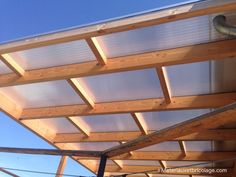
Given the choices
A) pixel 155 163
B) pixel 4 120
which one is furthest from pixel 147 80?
pixel 4 120

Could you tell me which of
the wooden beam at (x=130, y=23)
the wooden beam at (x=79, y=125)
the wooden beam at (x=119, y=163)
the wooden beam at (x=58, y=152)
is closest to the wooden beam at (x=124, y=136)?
the wooden beam at (x=79, y=125)

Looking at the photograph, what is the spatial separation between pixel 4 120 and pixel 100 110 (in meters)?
3.47

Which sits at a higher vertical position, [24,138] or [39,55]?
[24,138]

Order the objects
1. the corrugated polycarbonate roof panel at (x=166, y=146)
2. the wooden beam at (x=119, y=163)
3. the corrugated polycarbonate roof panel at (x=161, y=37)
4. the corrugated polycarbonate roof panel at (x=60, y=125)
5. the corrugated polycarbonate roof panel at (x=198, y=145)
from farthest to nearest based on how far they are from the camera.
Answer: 1. the wooden beam at (x=119, y=163)
2. the corrugated polycarbonate roof panel at (x=166, y=146)
3. the corrugated polycarbonate roof panel at (x=198, y=145)
4. the corrugated polycarbonate roof panel at (x=60, y=125)
5. the corrugated polycarbonate roof panel at (x=161, y=37)

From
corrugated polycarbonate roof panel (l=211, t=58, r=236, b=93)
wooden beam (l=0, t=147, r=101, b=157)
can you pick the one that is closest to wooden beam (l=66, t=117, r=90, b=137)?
wooden beam (l=0, t=147, r=101, b=157)

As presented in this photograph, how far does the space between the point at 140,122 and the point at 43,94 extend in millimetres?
1555

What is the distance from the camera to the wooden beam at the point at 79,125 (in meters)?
4.81

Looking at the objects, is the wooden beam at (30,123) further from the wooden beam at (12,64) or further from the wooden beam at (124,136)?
the wooden beam at (12,64)

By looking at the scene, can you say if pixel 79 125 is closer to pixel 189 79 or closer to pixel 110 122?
pixel 110 122

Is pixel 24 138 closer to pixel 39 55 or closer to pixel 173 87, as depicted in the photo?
pixel 39 55

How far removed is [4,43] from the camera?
3.17 m

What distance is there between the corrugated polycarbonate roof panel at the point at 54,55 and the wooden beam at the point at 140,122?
4.52 feet

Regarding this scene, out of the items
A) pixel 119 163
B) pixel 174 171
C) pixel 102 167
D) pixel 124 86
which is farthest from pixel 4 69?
pixel 174 171

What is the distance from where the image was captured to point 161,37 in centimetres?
296
